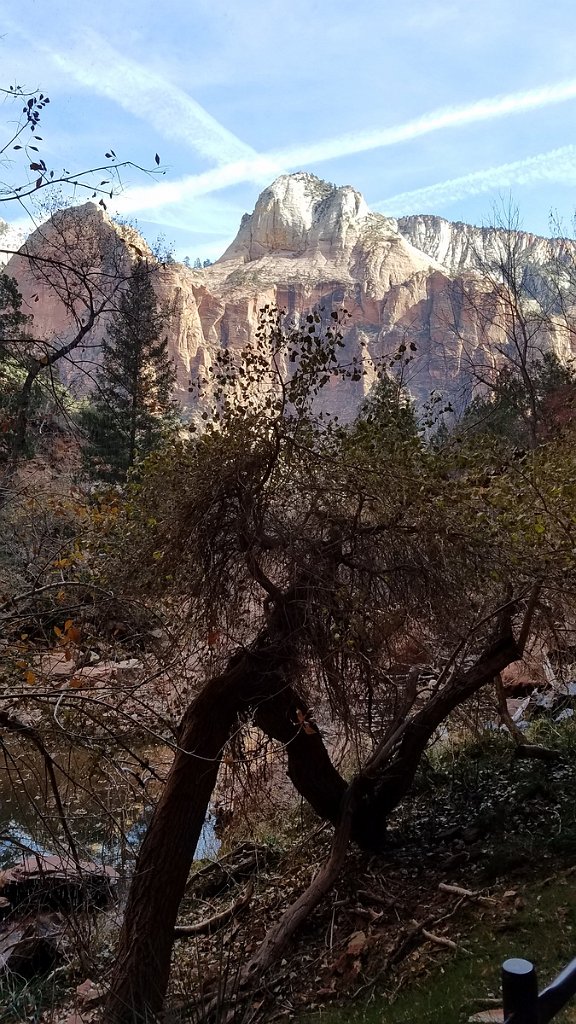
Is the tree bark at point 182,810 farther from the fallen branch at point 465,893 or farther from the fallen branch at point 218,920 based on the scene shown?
the fallen branch at point 465,893

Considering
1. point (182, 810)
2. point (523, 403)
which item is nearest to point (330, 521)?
point (182, 810)

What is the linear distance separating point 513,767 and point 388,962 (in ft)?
9.55

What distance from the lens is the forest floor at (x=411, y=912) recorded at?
162 inches

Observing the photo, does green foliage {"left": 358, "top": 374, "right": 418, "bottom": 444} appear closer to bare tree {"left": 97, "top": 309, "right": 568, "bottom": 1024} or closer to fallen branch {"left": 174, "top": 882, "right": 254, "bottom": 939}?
bare tree {"left": 97, "top": 309, "right": 568, "bottom": 1024}

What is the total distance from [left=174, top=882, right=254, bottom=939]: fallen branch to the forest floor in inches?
1.8

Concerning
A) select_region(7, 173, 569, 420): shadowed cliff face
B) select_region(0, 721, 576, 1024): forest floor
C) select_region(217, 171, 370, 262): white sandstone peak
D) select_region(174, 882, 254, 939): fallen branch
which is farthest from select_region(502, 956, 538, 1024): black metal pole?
select_region(217, 171, 370, 262): white sandstone peak

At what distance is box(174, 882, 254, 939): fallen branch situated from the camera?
5.80m

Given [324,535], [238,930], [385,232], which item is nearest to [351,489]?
[324,535]

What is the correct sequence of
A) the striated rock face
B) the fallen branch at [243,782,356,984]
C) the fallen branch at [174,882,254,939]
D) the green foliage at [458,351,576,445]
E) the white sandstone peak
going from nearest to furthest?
the striated rock face, the fallen branch at [243,782,356,984], the fallen branch at [174,882,254,939], the green foliage at [458,351,576,445], the white sandstone peak

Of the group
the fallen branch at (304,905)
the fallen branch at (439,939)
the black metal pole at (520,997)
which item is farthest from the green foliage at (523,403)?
the black metal pole at (520,997)

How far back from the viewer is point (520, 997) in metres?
1.28

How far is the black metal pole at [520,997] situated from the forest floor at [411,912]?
79.8 inches

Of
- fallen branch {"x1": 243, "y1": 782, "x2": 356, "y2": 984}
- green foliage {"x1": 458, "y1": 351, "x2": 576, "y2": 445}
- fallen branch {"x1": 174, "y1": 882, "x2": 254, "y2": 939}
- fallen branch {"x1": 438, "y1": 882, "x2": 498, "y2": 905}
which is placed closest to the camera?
fallen branch {"x1": 438, "y1": 882, "x2": 498, "y2": 905}

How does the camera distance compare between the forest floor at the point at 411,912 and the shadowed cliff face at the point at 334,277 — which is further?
the shadowed cliff face at the point at 334,277
